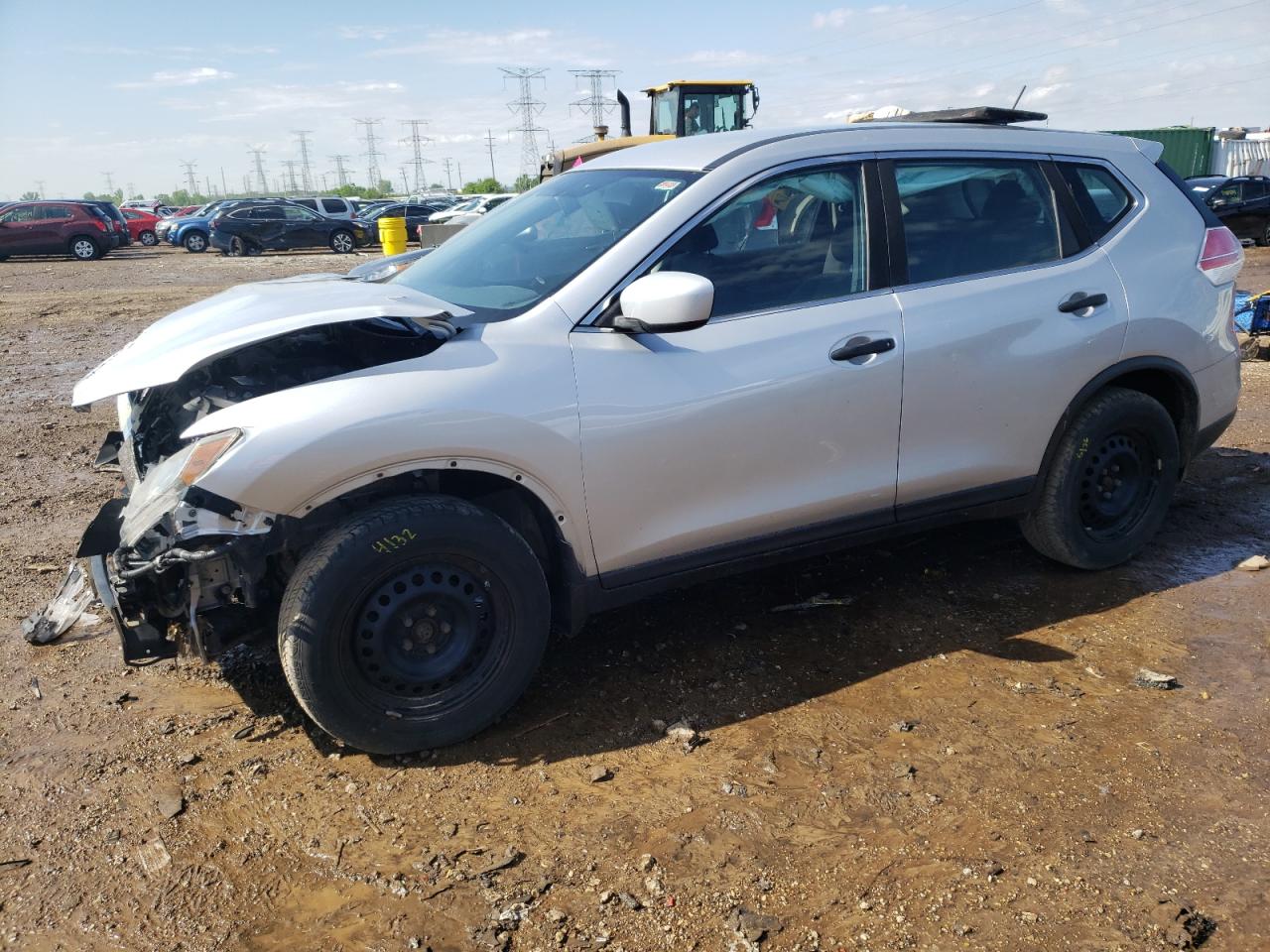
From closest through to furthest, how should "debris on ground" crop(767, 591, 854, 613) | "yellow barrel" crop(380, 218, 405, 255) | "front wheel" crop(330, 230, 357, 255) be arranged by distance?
1. "debris on ground" crop(767, 591, 854, 613)
2. "yellow barrel" crop(380, 218, 405, 255)
3. "front wheel" crop(330, 230, 357, 255)

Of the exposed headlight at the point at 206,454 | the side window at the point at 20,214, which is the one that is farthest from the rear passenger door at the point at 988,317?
the side window at the point at 20,214

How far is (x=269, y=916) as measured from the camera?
2523 mm

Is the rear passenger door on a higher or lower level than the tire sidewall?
higher

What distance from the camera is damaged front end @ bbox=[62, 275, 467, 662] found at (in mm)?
2861

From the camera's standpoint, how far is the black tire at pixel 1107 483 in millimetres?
4203

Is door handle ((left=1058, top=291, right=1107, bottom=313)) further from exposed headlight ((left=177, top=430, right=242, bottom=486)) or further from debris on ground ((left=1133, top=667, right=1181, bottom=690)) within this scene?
exposed headlight ((left=177, top=430, right=242, bottom=486))

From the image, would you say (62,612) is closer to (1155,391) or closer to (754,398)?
(754,398)

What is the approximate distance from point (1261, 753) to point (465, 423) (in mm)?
2719

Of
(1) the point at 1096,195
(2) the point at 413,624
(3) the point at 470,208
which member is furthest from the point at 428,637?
(3) the point at 470,208

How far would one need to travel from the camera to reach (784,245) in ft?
11.8

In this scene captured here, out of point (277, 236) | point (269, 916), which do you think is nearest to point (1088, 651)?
point (269, 916)

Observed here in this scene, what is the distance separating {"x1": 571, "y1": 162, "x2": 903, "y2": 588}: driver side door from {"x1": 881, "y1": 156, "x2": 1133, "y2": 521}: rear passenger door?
141 mm

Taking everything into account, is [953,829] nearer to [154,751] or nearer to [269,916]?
[269,916]

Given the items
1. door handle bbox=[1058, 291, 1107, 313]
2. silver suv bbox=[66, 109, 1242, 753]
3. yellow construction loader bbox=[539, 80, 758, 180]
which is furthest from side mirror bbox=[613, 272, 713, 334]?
yellow construction loader bbox=[539, 80, 758, 180]
